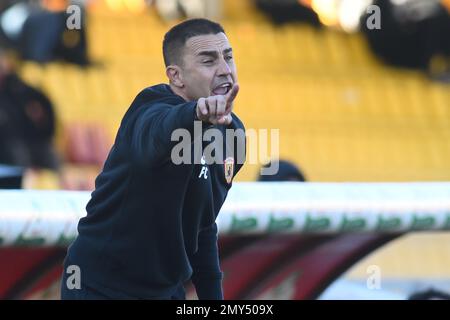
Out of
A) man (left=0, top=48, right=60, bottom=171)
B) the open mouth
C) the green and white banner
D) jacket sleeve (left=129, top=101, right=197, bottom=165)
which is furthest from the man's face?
man (left=0, top=48, right=60, bottom=171)

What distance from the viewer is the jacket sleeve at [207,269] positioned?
134 inches

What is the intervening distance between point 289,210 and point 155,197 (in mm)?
1312

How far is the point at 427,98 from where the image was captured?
10.8m

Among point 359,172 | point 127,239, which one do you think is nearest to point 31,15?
point 359,172

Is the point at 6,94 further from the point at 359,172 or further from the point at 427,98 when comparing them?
the point at 427,98

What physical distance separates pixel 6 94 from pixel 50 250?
4244 mm

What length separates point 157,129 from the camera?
111 inches

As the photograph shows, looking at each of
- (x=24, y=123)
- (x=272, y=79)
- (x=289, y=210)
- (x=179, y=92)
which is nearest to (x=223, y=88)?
(x=179, y=92)

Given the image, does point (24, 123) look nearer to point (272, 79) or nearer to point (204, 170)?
point (272, 79)

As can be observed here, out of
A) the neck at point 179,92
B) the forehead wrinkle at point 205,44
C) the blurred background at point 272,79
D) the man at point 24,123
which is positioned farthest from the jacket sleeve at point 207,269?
A: the man at point 24,123

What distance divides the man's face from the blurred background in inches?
172

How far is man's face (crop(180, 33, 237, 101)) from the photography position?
9.85 ft

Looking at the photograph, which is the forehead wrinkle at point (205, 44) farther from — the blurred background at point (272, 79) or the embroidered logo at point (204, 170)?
the blurred background at point (272, 79)

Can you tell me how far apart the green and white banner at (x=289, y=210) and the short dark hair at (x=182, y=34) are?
3.52 ft
